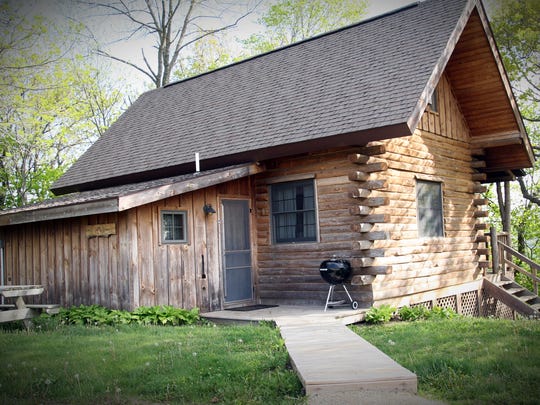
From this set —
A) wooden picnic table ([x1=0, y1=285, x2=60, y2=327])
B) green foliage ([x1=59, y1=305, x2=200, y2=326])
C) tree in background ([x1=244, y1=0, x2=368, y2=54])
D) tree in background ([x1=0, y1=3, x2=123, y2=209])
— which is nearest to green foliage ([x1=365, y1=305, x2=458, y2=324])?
green foliage ([x1=59, y1=305, x2=200, y2=326])

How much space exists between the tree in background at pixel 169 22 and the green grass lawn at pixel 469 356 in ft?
72.6

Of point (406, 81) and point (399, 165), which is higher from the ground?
point (406, 81)

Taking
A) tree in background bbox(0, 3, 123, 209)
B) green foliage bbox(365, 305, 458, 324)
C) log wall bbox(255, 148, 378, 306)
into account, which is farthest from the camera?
tree in background bbox(0, 3, 123, 209)

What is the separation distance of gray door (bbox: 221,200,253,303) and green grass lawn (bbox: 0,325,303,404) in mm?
3097

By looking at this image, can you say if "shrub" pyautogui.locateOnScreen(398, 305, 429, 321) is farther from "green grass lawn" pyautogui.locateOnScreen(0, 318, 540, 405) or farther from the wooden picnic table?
the wooden picnic table

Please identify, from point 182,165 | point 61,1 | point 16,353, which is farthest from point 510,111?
point 61,1

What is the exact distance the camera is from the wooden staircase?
13.5m

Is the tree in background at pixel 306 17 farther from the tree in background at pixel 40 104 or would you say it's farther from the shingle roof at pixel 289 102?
the shingle roof at pixel 289 102

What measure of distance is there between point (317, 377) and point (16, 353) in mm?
4163

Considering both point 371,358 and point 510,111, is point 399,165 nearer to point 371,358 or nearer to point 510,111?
point 510,111

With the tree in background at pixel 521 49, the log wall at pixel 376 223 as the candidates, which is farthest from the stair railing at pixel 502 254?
the tree in background at pixel 521 49

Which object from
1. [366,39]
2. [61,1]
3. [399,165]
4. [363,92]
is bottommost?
[399,165]

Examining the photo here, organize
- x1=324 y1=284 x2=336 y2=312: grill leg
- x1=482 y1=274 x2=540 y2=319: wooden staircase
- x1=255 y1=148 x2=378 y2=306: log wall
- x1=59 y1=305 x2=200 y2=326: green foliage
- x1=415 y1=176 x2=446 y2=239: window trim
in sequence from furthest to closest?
x1=482 y1=274 x2=540 y2=319: wooden staircase < x1=415 y1=176 x2=446 y2=239: window trim < x1=255 y1=148 x2=378 y2=306: log wall < x1=324 y1=284 x2=336 y2=312: grill leg < x1=59 y1=305 x2=200 y2=326: green foliage

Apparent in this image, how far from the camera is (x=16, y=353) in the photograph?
7305 mm
